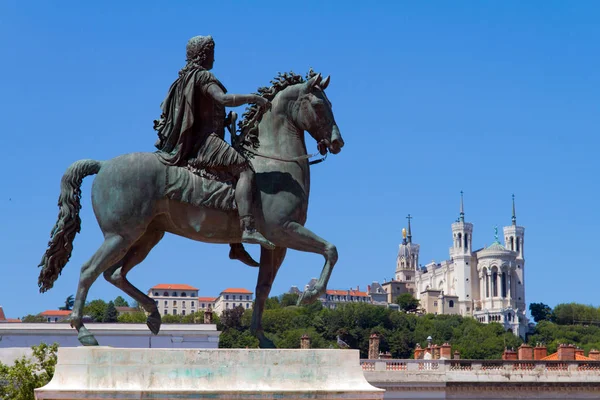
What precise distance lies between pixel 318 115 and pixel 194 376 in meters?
3.21

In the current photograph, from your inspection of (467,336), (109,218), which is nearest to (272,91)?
(109,218)

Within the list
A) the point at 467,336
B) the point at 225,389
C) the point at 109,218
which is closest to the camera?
the point at 225,389

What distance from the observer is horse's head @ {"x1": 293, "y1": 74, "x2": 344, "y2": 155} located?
12.5m

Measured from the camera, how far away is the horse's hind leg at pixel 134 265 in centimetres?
1247

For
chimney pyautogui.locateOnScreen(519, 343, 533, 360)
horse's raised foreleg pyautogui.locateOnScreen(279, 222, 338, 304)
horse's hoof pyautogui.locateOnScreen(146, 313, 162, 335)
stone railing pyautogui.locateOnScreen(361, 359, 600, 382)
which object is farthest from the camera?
chimney pyautogui.locateOnScreen(519, 343, 533, 360)

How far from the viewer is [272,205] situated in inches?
475

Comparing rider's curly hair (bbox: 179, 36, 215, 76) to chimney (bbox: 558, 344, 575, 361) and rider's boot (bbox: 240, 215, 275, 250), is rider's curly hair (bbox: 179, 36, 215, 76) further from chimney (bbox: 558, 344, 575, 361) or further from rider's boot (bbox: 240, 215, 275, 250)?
chimney (bbox: 558, 344, 575, 361)

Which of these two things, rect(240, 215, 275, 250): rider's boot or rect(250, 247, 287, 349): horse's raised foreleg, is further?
rect(250, 247, 287, 349): horse's raised foreleg

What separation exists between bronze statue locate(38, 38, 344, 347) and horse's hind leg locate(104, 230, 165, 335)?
11 mm

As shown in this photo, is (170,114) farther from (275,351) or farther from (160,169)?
(275,351)

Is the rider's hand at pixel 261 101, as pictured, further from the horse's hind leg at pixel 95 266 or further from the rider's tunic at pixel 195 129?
the horse's hind leg at pixel 95 266

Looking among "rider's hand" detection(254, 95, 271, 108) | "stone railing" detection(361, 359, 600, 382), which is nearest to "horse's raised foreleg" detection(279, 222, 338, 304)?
"rider's hand" detection(254, 95, 271, 108)

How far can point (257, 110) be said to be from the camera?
41.2ft

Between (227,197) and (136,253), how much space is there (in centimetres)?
129
